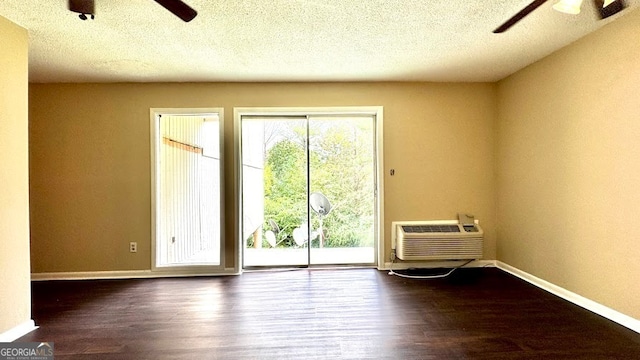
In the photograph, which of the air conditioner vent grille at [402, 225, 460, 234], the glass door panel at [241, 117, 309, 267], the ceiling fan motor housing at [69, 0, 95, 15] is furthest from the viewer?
the glass door panel at [241, 117, 309, 267]

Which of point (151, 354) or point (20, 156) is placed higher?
point (20, 156)

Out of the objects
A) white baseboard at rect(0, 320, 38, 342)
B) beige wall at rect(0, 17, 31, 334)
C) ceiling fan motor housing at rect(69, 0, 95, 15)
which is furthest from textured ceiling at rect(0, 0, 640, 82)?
white baseboard at rect(0, 320, 38, 342)

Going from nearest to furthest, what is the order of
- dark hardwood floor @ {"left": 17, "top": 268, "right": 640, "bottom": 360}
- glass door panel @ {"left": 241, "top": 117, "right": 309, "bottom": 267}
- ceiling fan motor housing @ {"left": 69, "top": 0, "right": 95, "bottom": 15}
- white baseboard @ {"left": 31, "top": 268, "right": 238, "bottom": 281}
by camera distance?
ceiling fan motor housing @ {"left": 69, "top": 0, "right": 95, "bottom": 15} → dark hardwood floor @ {"left": 17, "top": 268, "right": 640, "bottom": 360} → white baseboard @ {"left": 31, "top": 268, "right": 238, "bottom": 281} → glass door panel @ {"left": 241, "top": 117, "right": 309, "bottom": 267}

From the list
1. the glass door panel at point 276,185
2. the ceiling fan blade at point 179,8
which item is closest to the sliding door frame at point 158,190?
the glass door panel at point 276,185

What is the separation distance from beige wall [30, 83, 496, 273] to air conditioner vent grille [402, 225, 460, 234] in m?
0.12

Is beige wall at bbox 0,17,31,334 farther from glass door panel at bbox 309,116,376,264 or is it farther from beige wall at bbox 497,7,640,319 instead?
beige wall at bbox 497,7,640,319

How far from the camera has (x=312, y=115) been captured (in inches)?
143

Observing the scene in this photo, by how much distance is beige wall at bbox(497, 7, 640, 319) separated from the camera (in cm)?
214

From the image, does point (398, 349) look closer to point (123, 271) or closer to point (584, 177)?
point (584, 177)

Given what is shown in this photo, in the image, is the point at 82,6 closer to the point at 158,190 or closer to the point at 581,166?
the point at 158,190

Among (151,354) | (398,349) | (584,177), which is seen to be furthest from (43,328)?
(584,177)

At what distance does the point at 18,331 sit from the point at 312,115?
318cm

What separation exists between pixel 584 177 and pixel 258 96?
10.8 ft

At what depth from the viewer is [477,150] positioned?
12.0ft
